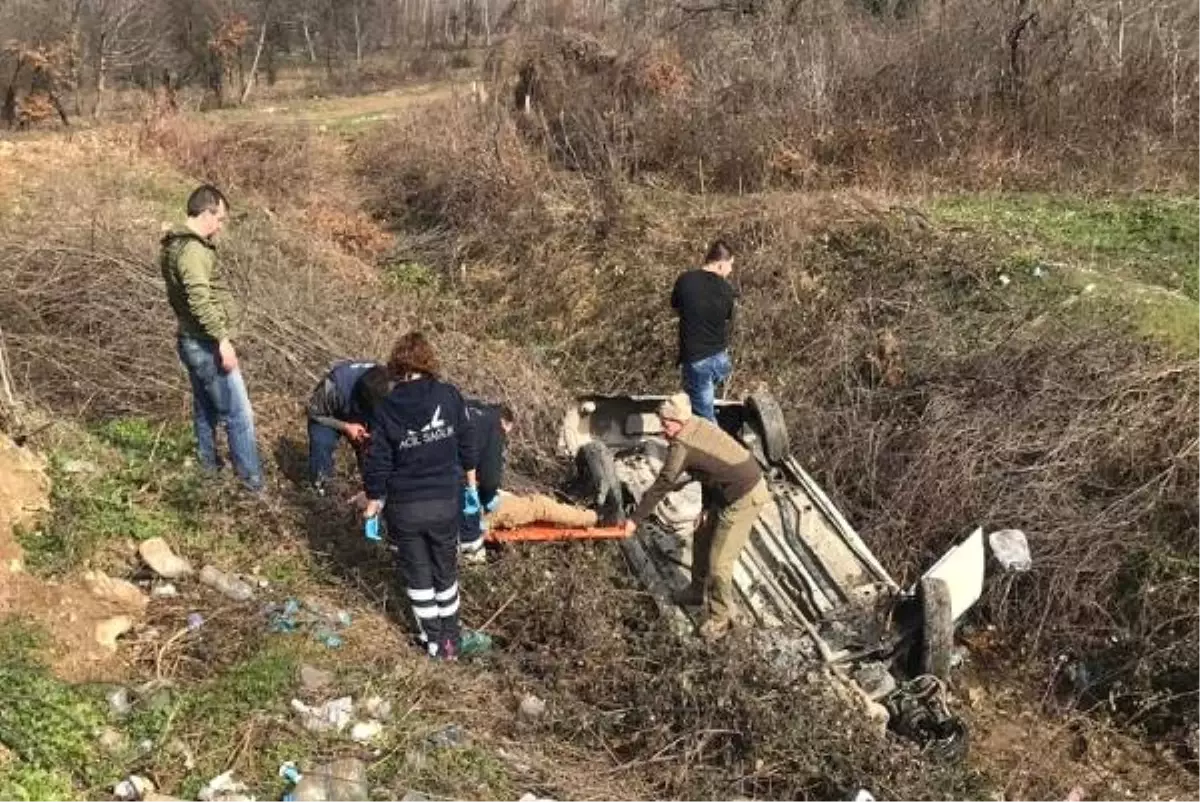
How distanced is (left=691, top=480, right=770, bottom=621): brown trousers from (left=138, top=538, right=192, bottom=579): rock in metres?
2.91

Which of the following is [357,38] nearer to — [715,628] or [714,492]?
[714,492]

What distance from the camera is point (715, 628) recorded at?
20.0 ft

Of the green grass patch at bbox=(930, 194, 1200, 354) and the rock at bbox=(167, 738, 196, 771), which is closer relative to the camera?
the rock at bbox=(167, 738, 196, 771)

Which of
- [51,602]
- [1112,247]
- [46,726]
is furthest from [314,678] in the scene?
[1112,247]

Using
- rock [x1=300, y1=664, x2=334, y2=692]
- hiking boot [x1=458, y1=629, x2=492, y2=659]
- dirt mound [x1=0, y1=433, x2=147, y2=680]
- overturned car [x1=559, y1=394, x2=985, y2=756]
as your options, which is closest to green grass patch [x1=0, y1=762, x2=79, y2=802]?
dirt mound [x1=0, y1=433, x2=147, y2=680]

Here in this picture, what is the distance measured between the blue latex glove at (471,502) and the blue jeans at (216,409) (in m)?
A: 1.45

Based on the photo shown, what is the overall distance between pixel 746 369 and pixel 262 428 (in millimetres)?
4533

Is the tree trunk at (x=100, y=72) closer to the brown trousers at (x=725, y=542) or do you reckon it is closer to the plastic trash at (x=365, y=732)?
the brown trousers at (x=725, y=542)

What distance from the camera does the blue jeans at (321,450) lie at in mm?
7051

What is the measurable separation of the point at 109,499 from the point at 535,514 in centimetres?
244

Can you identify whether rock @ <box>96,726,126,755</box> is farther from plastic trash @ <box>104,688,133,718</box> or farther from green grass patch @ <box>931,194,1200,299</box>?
green grass patch @ <box>931,194,1200,299</box>

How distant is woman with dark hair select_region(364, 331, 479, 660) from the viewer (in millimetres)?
5344

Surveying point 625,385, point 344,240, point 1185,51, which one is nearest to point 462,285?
point 344,240

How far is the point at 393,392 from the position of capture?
5402 mm
